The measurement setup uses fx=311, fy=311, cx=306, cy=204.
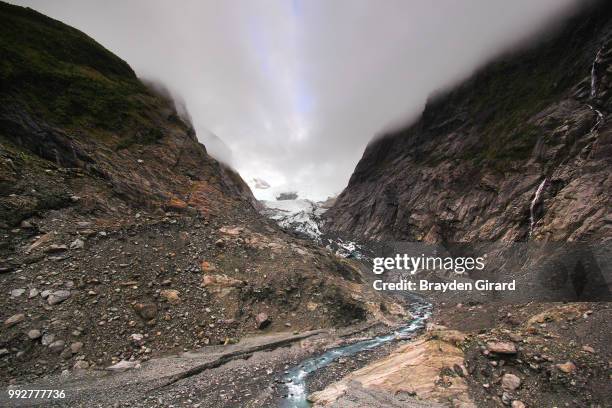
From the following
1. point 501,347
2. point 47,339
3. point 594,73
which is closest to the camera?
point 501,347

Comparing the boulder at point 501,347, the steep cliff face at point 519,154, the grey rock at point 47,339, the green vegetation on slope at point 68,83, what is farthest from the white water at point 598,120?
the grey rock at point 47,339

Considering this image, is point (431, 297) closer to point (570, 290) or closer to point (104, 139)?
point (570, 290)

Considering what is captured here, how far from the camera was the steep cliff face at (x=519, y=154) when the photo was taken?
131 ft

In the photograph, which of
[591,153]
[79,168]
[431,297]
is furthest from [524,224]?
[79,168]

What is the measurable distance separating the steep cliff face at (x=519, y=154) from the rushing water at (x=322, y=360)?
903 inches

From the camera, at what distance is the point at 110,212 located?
24734mm

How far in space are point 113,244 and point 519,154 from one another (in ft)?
211

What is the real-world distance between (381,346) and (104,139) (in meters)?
33.1

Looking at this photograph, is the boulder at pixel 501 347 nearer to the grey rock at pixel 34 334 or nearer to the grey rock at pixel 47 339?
the grey rock at pixel 47 339

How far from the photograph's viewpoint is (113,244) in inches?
854

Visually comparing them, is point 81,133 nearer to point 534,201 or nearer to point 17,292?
point 17,292

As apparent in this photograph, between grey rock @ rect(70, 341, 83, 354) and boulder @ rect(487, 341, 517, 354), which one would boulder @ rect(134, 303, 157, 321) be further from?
boulder @ rect(487, 341, 517, 354)

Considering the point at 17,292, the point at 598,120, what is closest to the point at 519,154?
the point at 598,120

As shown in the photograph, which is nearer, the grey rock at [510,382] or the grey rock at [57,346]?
the grey rock at [510,382]
